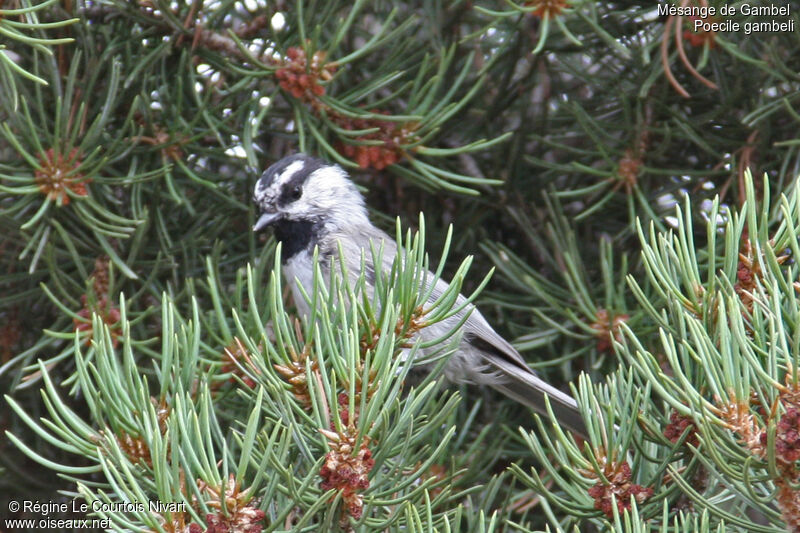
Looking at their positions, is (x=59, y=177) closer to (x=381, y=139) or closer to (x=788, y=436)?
(x=381, y=139)

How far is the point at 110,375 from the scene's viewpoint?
115 centimetres

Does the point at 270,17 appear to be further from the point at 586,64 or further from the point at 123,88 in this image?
the point at 586,64

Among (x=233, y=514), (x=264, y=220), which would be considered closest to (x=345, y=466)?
(x=233, y=514)

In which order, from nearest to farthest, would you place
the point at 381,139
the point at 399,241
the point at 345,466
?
the point at 345,466, the point at 399,241, the point at 381,139

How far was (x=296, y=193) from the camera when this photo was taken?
2.54 m

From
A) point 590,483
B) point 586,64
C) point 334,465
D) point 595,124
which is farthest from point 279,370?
point 586,64

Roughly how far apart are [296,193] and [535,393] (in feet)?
2.90

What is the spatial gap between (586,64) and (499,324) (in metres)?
0.80

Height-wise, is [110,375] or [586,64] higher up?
[586,64]

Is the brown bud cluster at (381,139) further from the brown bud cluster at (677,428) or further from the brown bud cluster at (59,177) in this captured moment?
the brown bud cluster at (677,428)

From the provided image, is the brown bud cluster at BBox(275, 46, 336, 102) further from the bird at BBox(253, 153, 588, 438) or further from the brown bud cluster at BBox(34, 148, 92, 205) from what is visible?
the brown bud cluster at BBox(34, 148, 92, 205)

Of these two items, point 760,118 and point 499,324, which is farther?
point 499,324

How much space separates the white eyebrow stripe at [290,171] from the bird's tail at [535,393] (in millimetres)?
757

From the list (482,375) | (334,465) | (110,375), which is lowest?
(482,375)
